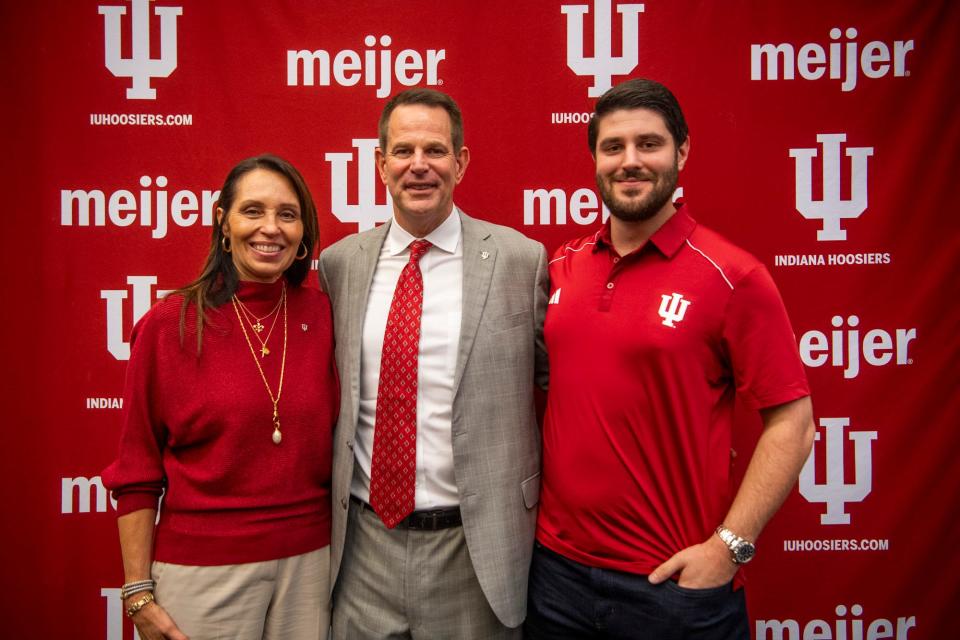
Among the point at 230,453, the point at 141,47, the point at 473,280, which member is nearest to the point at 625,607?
the point at 473,280

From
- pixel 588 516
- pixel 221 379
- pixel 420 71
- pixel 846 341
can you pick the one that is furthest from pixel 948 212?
pixel 221 379

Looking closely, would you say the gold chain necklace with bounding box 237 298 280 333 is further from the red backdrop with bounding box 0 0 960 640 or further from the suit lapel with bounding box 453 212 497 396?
the red backdrop with bounding box 0 0 960 640

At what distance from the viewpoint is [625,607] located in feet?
4.90

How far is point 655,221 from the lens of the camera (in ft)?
5.28

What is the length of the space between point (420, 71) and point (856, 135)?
1592 millimetres

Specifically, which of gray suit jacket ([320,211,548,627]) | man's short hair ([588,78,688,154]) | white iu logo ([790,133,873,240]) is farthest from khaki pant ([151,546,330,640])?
white iu logo ([790,133,873,240])

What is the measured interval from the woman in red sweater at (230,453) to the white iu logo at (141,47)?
96 centimetres

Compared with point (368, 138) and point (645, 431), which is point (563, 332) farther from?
point (368, 138)

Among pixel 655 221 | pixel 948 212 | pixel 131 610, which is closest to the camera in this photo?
pixel 131 610

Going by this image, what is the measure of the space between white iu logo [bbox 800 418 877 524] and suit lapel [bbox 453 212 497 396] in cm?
144

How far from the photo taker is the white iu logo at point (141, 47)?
227 cm

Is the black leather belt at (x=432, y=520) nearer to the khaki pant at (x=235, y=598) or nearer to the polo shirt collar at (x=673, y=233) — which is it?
the khaki pant at (x=235, y=598)

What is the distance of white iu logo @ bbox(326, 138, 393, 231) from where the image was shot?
2.29m

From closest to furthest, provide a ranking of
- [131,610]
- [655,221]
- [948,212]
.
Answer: [131,610]
[655,221]
[948,212]
